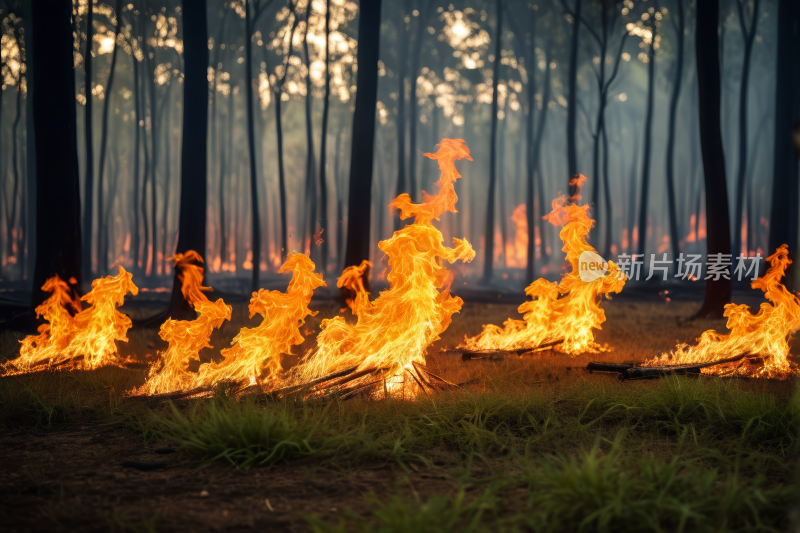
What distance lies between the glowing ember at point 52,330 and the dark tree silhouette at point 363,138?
5719 mm

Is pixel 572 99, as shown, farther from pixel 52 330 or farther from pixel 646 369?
pixel 52 330

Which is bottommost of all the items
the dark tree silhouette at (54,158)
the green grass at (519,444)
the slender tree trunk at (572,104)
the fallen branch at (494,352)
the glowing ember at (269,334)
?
the fallen branch at (494,352)

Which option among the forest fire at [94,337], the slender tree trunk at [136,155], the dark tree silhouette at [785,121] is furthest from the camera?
the slender tree trunk at [136,155]

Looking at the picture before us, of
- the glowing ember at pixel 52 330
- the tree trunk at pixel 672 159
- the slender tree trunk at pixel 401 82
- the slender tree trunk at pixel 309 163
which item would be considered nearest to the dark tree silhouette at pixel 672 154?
the tree trunk at pixel 672 159

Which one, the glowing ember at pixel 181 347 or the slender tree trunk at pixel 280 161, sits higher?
the slender tree trunk at pixel 280 161

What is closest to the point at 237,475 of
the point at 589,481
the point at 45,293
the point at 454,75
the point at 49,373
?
the point at 589,481

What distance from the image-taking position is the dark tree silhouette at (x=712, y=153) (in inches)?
469

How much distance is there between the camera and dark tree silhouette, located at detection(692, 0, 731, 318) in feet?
39.1

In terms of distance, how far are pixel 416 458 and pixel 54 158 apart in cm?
864

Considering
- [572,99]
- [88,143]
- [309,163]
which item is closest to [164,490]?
[88,143]

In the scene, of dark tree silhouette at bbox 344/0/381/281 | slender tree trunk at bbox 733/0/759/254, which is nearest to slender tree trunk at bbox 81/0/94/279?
dark tree silhouette at bbox 344/0/381/281

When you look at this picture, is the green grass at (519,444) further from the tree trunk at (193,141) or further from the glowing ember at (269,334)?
the tree trunk at (193,141)

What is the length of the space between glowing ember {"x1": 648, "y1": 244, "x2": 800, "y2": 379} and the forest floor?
0.72 m

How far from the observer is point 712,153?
12.0 meters
